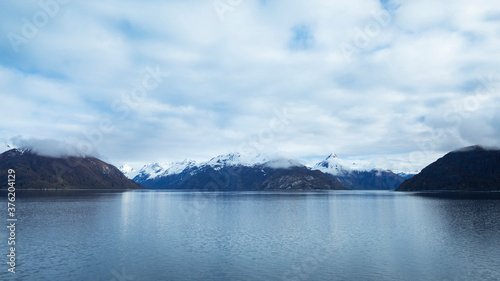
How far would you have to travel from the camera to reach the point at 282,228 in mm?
80062

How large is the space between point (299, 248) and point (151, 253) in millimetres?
24908

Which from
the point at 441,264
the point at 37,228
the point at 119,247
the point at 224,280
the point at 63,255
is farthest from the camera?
the point at 37,228

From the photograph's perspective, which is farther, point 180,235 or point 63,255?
point 180,235

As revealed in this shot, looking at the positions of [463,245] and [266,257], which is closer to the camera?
[266,257]

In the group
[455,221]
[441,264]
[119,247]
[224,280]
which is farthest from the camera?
[455,221]

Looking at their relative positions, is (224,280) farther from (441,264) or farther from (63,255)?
(441,264)

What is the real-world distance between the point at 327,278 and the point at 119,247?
3630 centimetres

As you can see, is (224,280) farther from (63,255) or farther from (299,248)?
(63,255)

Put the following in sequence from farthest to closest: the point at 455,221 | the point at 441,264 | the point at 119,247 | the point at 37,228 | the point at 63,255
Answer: the point at 455,221 → the point at 37,228 → the point at 119,247 → the point at 63,255 → the point at 441,264

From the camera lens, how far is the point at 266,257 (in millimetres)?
49719

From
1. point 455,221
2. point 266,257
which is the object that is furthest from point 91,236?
point 455,221

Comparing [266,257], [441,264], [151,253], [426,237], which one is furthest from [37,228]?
[426,237]

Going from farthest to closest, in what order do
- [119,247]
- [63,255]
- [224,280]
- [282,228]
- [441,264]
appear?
[282,228], [119,247], [63,255], [441,264], [224,280]

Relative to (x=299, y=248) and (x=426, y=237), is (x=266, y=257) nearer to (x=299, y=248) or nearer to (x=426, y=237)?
(x=299, y=248)
